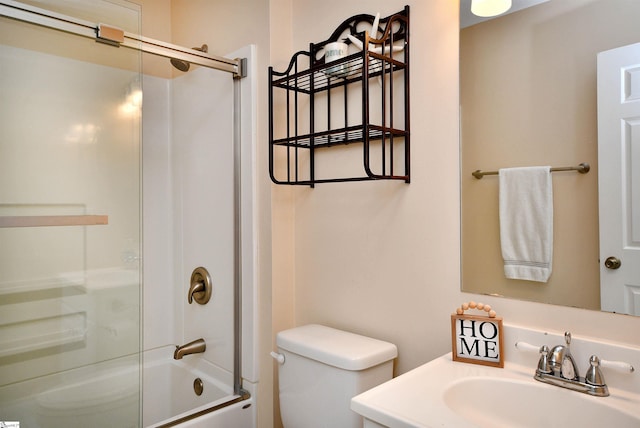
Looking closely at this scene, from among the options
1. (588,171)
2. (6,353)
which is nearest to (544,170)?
(588,171)

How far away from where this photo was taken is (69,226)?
120 cm

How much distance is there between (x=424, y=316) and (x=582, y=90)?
74 centimetres

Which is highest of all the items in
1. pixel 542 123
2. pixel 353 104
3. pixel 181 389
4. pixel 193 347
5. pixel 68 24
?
pixel 68 24

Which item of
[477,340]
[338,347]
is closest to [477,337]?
[477,340]

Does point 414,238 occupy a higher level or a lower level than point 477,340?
higher

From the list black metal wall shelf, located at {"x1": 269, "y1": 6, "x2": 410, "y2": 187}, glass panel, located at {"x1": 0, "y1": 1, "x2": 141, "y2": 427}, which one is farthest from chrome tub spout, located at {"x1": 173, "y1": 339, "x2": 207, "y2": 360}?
black metal wall shelf, located at {"x1": 269, "y1": 6, "x2": 410, "y2": 187}

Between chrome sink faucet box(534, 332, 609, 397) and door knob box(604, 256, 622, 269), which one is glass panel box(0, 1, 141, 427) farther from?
door knob box(604, 256, 622, 269)

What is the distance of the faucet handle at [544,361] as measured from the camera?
1.00 metres

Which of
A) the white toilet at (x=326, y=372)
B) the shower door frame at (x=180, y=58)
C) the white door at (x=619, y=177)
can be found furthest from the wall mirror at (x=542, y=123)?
the shower door frame at (x=180, y=58)

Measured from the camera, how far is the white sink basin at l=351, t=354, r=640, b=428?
0.87 metres

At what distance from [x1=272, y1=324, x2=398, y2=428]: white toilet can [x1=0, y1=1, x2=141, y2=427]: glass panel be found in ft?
1.57

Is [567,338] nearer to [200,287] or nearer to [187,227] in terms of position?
[200,287]

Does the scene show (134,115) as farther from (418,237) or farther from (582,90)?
(582,90)

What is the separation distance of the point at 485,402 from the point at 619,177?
61cm
